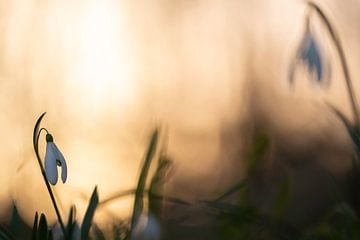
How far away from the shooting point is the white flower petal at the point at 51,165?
1582 millimetres

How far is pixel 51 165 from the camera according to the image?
161 centimetres

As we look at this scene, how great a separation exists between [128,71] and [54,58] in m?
2.01

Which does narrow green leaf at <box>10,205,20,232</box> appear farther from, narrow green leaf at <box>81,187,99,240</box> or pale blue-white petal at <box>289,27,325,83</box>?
pale blue-white petal at <box>289,27,325,83</box>

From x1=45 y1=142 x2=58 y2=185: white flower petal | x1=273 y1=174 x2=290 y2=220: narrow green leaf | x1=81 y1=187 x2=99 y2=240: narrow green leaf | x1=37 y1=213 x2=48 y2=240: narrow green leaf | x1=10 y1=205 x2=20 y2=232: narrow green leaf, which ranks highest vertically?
x1=45 y1=142 x2=58 y2=185: white flower petal

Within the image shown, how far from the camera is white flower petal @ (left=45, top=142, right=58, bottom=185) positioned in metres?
1.58

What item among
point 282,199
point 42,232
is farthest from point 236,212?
point 42,232

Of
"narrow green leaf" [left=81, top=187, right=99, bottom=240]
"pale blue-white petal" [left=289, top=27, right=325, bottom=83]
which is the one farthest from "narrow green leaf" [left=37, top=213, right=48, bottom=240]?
"pale blue-white petal" [left=289, top=27, right=325, bottom=83]

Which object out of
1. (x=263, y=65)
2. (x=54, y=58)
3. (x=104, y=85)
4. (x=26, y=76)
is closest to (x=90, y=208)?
(x=26, y=76)

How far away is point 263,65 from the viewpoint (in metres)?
6.76

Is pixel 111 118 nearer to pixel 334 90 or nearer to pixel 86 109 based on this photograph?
pixel 86 109

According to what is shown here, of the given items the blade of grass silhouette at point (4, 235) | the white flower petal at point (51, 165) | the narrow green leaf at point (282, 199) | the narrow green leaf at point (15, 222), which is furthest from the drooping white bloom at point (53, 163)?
the narrow green leaf at point (282, 199)

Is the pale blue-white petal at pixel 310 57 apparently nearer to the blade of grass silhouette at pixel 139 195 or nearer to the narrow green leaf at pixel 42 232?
the blade of grass silhouette at pixel 139 195

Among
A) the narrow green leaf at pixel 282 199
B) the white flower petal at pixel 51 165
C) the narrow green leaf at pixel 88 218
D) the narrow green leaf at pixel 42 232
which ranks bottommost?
the narrow green leaf at pixel 282 199

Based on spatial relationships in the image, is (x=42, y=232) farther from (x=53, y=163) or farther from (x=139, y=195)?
(x=139, y=195)
